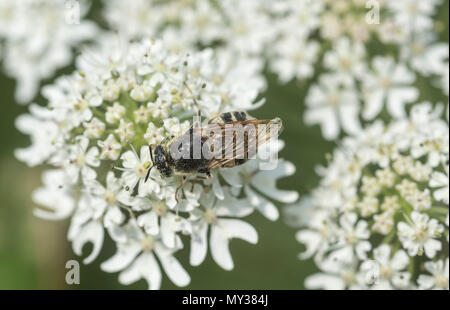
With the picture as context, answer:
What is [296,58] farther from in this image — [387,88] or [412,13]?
[412,13]

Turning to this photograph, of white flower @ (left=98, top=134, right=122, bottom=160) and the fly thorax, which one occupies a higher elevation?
white flower @ (left=98, top=134, right=122, bottom=160)

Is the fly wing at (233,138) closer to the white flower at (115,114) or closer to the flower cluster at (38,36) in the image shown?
the white flower at (115,114)

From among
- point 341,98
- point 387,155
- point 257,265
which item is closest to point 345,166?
point 387,155

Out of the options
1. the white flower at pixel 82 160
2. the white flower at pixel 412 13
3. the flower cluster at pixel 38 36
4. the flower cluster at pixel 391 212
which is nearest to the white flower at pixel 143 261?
the white flower at pixel 82 160

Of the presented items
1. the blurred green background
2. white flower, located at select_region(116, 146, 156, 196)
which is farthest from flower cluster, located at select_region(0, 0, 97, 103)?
white flower, located at select_region(116, 146, 156, 196)

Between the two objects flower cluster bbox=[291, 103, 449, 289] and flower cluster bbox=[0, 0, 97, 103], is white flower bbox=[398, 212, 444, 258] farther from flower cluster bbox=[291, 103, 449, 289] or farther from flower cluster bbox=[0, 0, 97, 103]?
flower cluster bbox=[0, 0, 97, 103]

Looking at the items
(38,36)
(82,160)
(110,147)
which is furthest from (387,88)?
(38,36)
